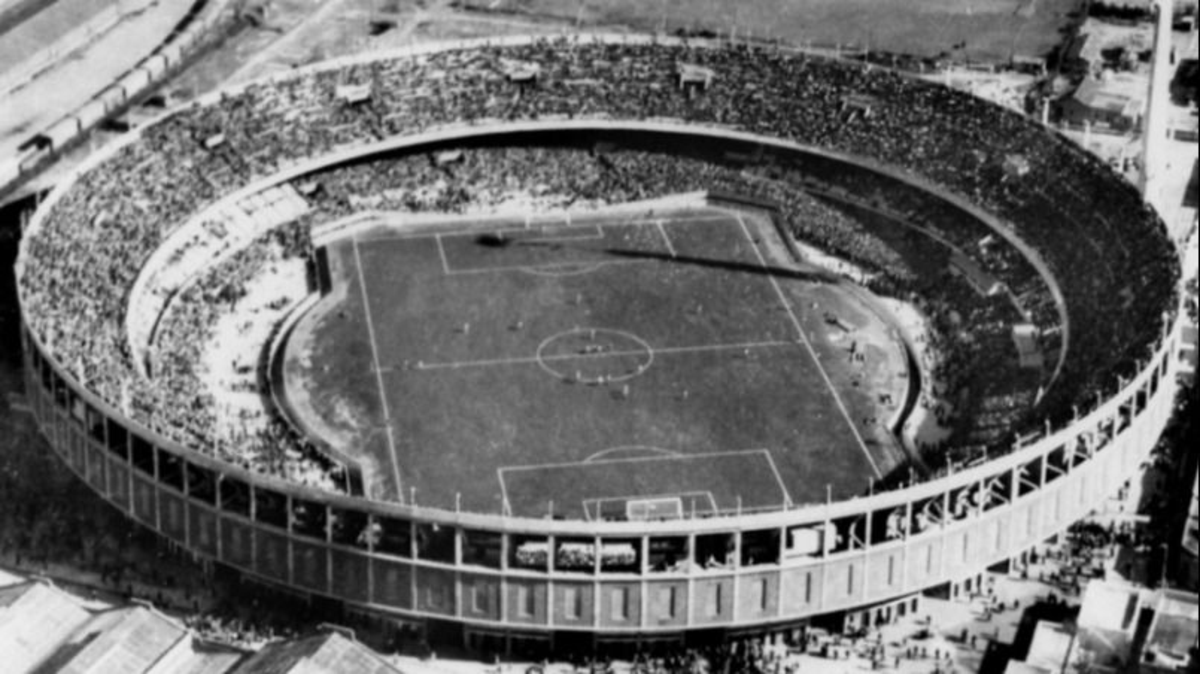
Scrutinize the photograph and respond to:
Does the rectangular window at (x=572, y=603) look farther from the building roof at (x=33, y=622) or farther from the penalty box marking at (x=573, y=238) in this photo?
the penalty box marking at (x=573, y=238)

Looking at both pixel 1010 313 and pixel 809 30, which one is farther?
pixel 809 30

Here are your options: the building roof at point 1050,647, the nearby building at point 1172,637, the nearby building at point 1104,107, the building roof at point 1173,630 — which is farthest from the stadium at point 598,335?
the nearby building at point 1104,107

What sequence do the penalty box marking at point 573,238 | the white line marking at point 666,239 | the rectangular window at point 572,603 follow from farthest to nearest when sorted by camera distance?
the white line marking at point 666,239
the penalty box marking at point 573,238
the rectangular window at point 572,603

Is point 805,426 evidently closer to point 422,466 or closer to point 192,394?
point 422,466

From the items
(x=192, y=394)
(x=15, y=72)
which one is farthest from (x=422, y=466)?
(x=15, y=72)

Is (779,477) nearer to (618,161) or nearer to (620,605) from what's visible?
(620,605)

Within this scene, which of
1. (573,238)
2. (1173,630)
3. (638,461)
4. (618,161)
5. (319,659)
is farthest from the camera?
(618,161)

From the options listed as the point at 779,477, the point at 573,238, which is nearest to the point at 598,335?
the point at 573,238
